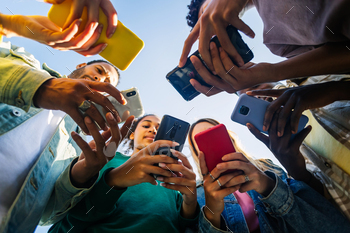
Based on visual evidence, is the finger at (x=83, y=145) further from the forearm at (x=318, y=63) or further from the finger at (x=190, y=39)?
the forearm at (x=318, y=63)

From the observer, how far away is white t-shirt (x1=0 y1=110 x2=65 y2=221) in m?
0.63

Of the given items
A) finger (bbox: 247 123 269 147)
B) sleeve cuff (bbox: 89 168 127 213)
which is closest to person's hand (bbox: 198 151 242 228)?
finger (bbox: 247 123 269 147)

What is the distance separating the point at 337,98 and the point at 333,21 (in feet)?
1.26

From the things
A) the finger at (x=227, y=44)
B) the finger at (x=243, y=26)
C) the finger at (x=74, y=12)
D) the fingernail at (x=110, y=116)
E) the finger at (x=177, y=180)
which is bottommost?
the finger at (x=177, y=180)

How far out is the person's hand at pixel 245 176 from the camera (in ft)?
2.28

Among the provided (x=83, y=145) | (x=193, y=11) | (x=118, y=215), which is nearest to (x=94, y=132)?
(x=83, y=145)

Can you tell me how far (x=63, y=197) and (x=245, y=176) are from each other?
817 mm

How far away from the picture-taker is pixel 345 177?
2.28 feet

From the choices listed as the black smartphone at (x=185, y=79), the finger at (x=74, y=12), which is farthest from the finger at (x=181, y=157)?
the finger at (x=74, y=12)

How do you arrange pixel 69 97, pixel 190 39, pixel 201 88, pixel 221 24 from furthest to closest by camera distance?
pixel 201 88, pixel 190 39, pixel 221 24, pixel 69 97

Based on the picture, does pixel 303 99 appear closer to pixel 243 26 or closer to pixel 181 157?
pixel 243 26

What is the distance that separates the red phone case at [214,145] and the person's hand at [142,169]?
0.16 m

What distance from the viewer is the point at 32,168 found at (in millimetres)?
728

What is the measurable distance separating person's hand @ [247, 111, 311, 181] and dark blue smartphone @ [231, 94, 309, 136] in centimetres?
7
